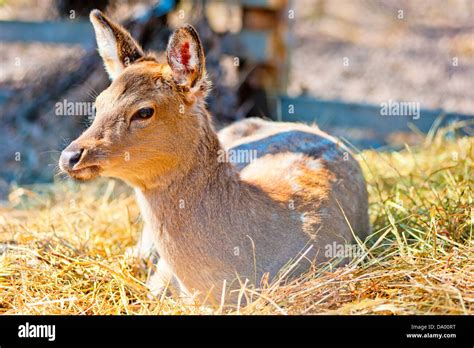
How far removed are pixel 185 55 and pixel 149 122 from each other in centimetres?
43

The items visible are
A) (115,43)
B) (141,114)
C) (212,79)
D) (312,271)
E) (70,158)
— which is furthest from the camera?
(212,79)

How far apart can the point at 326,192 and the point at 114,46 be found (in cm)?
160

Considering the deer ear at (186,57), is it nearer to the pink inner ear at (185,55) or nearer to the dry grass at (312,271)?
the pink inner ear at (185,55)

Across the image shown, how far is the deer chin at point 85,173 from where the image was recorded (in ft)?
12.9

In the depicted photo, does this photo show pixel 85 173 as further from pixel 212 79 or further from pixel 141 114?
pixel 212 79

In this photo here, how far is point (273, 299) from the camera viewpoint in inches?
161

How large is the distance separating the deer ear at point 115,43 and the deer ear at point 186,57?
44 centimetres

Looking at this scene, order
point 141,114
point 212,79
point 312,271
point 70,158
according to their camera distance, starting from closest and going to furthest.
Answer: point 70,158, point 141,114, point 312,271, point 212,79

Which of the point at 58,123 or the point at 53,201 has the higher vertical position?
the point at 58,123

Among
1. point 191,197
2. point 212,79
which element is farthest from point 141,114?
point 212,79

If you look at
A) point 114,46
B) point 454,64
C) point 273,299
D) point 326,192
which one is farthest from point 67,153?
point 454,64

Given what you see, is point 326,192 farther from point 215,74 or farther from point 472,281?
point 215,74

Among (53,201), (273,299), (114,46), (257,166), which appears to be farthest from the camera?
(53,201)

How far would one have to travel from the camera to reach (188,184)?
4.32 metres
